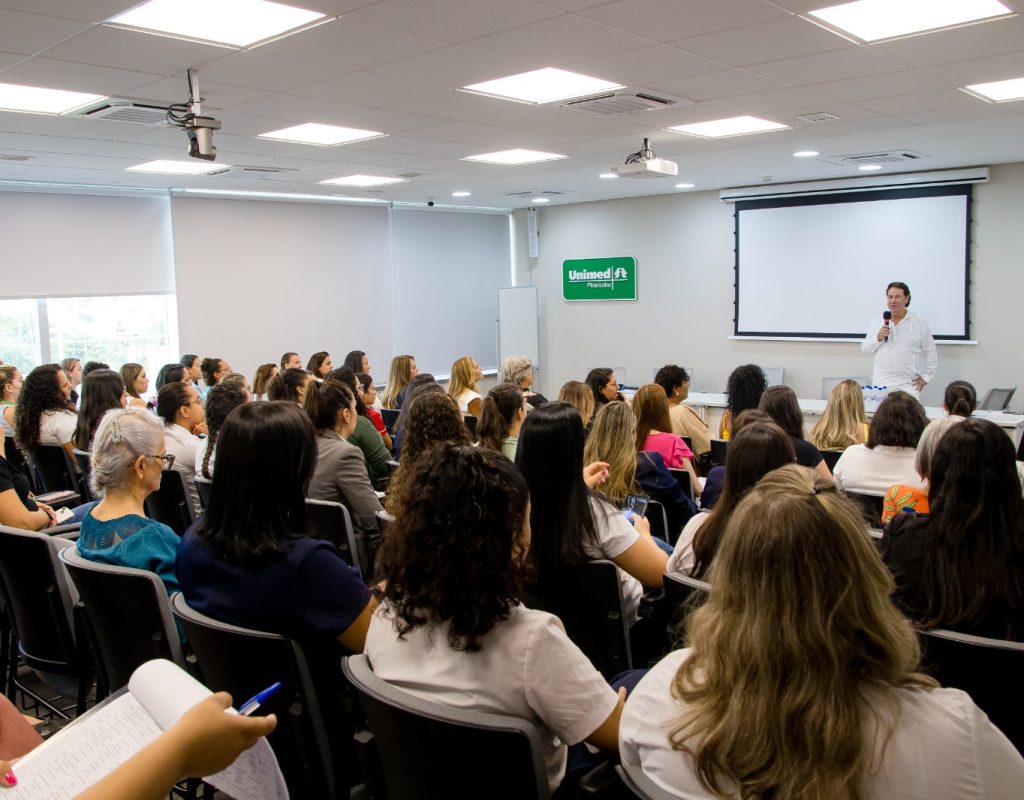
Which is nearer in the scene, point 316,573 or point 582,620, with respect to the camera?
point 316,573

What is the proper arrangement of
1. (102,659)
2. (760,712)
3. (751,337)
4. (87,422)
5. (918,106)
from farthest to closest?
(751,337)
(918,106)
(87,422)
(102,659)
(760,712)

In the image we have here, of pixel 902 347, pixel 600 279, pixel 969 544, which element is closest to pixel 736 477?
pixel 969 544

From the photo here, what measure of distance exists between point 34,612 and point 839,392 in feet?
13.7

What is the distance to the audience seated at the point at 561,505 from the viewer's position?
253cm

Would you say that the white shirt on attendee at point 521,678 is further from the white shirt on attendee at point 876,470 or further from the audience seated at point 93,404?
the audience seated at point 93,404

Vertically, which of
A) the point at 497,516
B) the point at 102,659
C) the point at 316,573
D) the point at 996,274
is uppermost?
the point at 996,274

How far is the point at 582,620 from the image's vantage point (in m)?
2.60

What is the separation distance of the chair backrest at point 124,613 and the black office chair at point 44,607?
0.84 ft

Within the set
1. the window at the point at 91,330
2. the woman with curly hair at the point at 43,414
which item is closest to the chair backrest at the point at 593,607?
the woman with curly hair at the point at 43,414

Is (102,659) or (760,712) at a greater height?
(760,712)

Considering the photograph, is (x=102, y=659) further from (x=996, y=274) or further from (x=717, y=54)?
(x=996, y=274)

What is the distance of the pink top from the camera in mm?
4477

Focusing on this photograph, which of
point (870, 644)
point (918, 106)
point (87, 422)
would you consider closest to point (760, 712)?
point (870, 644)

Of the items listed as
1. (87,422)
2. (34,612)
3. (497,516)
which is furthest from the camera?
(87,422)
